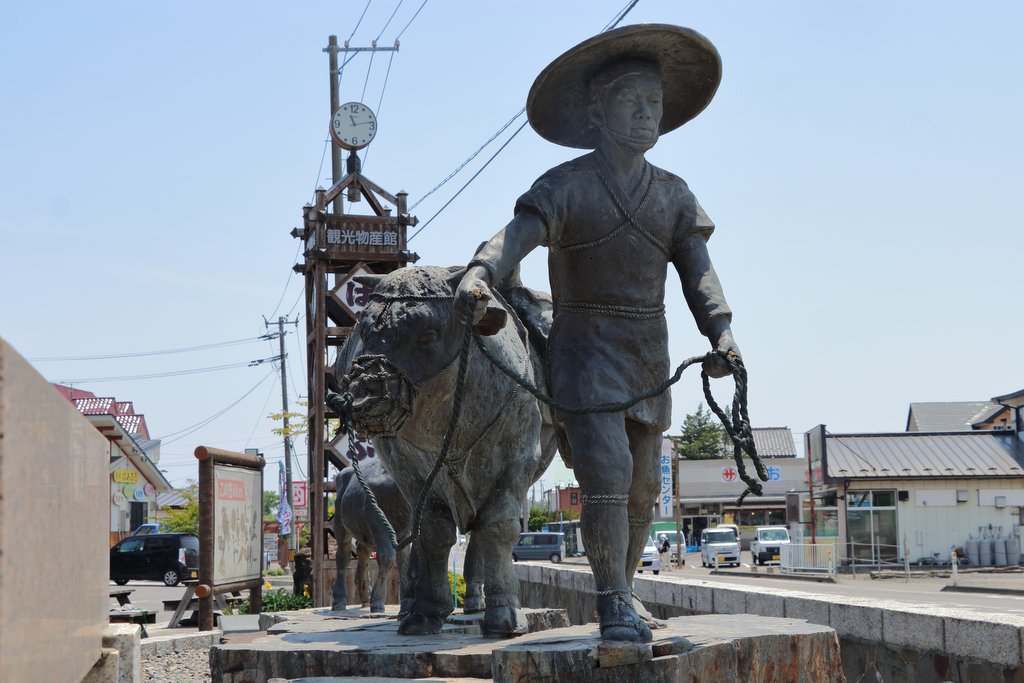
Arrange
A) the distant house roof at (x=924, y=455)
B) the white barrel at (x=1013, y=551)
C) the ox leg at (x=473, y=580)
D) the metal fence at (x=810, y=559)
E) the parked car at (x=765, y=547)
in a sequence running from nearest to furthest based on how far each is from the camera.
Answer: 1. the ox leg at (x=473, y=580)
2. the metal fence at (x=810, y=559)
3. the white barrel at (x=1013, y=551)
4. the distant house roof at (x=924, y=455)
5. the parked car at (x=765, y=547)

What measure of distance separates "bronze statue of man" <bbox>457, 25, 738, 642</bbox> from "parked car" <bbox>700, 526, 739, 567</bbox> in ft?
122

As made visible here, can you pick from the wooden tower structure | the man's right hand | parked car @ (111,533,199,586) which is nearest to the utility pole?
parked car @ (111,533,199,586)

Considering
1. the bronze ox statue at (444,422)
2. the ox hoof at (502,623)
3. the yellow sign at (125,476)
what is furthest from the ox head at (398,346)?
the yellow sign at (125,476)

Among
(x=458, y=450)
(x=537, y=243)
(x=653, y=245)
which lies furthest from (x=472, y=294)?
(x=458, y=450)

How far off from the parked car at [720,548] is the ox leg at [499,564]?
36.6 m

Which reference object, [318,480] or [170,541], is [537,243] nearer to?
[318,480]

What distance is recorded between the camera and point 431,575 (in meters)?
5.23

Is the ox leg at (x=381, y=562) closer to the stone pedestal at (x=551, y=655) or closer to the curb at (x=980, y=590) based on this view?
the stone pedestal at (x=551, y=655)

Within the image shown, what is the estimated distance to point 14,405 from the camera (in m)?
1.92

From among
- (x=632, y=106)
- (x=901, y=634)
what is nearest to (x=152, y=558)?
(x=901, y=634)

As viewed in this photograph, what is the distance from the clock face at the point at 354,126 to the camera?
19.4 meters

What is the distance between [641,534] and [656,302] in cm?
95

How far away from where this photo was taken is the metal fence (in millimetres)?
28828

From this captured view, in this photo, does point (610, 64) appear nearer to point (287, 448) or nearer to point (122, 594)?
point (122, 594)
